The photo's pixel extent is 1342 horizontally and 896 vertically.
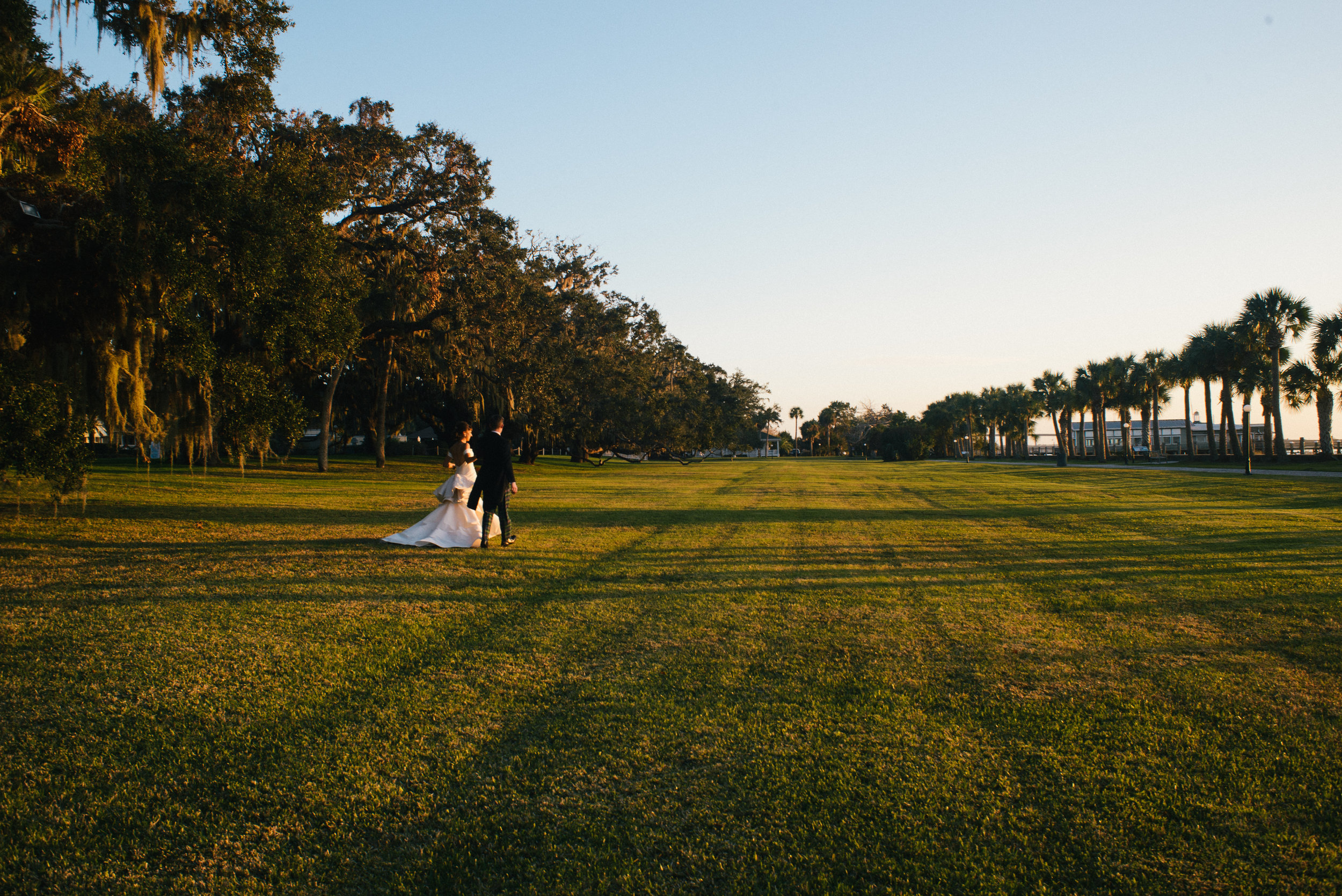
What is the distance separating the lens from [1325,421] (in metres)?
45.8

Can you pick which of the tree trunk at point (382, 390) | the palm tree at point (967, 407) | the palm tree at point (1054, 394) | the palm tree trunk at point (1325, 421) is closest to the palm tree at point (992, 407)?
the palm tree at point (967, 407)

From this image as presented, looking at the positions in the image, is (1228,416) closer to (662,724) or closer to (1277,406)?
(1277,406)

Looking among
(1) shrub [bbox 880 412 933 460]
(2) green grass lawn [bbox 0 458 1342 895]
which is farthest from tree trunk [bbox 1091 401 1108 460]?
(2) green grass lawn [bbox 0 458 1342 895]

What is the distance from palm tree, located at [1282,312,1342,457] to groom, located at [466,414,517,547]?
49536mm

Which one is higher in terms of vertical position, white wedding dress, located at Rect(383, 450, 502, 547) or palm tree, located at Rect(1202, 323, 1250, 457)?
palm tree, located at Rect(1202, 323, 1250, 457)

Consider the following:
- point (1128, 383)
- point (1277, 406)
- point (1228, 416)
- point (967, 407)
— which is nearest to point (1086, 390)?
point (1128, 383)

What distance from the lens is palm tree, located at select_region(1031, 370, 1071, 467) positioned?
7356 cm

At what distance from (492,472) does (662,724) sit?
6437 millimetres

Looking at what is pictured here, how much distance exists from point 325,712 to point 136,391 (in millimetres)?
9414

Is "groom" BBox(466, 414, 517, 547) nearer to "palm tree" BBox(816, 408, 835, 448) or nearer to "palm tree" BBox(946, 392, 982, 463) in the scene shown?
"palm tree" BBox(946, 392, 982, 463)

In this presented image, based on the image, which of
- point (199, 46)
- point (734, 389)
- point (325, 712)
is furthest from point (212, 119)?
point (734, 389)

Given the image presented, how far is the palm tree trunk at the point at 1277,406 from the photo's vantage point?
42.2 m

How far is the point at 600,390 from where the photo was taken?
40.8 meters

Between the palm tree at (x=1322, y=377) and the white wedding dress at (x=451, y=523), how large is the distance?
49863 millimetres
